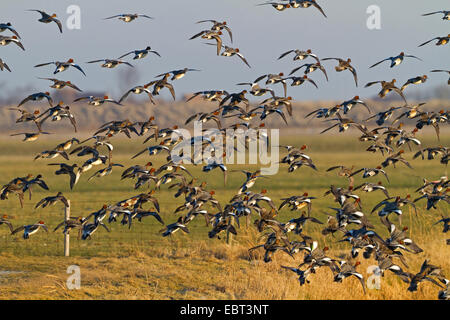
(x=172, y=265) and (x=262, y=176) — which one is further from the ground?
(x=262, y=176)

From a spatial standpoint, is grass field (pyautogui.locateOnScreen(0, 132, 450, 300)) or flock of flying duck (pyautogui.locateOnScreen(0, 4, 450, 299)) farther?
grass field (pyautogui.locateOnScreen(0, 132, 450, 300))

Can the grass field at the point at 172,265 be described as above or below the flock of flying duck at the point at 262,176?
below

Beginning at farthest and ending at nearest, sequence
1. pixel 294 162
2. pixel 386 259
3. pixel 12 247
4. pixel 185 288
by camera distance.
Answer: pixel 12 247 → pixel 185 288 → pixel 294 162 → pixel 386 259

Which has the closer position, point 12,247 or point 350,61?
point 350,61

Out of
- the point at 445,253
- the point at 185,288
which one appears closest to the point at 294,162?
the point at 185,288

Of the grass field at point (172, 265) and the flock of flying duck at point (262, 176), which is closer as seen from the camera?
the flock of flying duck at point (262, 176)

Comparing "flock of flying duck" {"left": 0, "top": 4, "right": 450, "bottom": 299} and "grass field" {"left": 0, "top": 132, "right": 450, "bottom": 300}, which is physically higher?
"flock of flying duck" {"left": 0, "top": 4, "right": 450, "bottom": 299}

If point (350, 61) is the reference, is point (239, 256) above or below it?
below

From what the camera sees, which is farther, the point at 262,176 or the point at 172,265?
the point at 172,265

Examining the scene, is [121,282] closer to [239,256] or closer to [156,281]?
[156,281]

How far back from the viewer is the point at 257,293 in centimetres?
1830

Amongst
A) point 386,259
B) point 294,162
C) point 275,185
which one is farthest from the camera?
point 275,185
